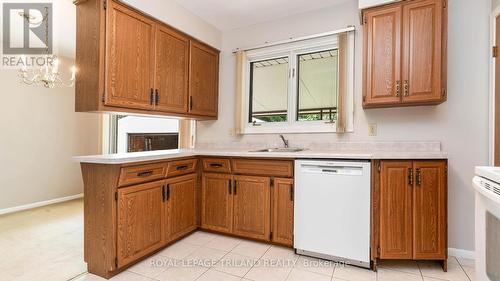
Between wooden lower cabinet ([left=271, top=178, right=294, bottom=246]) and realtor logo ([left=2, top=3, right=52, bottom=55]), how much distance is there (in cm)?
320

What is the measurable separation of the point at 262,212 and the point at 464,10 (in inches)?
102

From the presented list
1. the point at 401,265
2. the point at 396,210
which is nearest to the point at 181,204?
the point at 396,210

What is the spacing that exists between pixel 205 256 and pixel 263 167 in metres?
0.96

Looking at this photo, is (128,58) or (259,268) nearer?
(259,268)

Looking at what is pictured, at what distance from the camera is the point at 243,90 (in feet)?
10.4

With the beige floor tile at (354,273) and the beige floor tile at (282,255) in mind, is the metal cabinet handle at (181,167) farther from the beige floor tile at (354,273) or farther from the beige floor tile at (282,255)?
the beige floor tile at (354,273)

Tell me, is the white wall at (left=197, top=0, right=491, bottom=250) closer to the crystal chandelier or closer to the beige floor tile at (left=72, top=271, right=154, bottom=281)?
the beige floor tile at (left=72, top=271, right=154, bottom=281)

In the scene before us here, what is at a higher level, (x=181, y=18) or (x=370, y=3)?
(x=181, y=18)

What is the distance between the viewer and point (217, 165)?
2666mm

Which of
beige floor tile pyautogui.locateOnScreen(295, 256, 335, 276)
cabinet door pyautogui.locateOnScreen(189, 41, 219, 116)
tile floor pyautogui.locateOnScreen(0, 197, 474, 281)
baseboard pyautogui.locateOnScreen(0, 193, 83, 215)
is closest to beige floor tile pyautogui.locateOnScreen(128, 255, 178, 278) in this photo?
tile floor pyautogui.locateOnScreen(0, 197, 474, 281)

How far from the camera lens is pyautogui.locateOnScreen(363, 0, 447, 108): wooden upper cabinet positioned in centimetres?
205

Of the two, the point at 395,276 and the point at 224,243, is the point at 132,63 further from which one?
the point at 395,276

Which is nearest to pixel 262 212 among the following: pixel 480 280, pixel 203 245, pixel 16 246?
pixel 203 245

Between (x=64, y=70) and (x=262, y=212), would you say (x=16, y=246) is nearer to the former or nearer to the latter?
(x=262, y=212)
